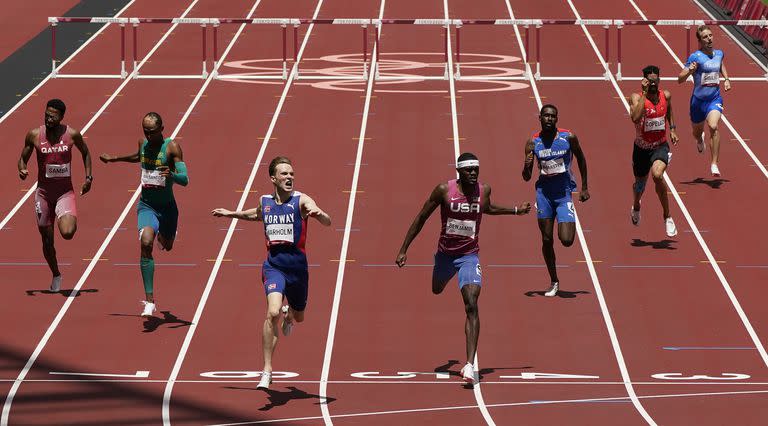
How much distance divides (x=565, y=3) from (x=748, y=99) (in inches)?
377

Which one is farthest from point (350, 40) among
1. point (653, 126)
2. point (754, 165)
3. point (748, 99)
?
point (653, 126)

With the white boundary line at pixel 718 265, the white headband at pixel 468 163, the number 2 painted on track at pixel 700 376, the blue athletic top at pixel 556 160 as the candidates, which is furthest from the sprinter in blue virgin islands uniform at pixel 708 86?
the white headband at pixel 468 163

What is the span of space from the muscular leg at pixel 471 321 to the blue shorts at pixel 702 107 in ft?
32.3

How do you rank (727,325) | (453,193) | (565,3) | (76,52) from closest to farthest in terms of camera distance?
(453,193)
(727,325)
(76,52)
(565,3)

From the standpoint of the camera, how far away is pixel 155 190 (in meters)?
18.2

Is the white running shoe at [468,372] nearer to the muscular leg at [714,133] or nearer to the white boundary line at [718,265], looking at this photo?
the white boundary line at [718,265]

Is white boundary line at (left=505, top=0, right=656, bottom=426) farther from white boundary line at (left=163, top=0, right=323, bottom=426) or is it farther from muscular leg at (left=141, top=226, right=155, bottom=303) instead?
muscular leg at (left=141, top=226, right=155, bottom=303)

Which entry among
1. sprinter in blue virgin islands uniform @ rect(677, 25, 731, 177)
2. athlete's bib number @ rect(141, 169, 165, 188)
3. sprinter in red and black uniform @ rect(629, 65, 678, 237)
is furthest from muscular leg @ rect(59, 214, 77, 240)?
sprinter in blue virgin islands uniform @ rect(677, 25, 731, 177)

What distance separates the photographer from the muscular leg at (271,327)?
49.4ft

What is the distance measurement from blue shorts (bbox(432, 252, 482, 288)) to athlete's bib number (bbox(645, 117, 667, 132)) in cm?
610

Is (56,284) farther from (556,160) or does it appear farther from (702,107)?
(702,107)

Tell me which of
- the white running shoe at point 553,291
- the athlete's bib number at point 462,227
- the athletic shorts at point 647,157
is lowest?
the white running shoe at point 553,291

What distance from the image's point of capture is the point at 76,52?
112 ft

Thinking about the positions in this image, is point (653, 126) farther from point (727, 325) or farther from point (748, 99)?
point (748, 99)
